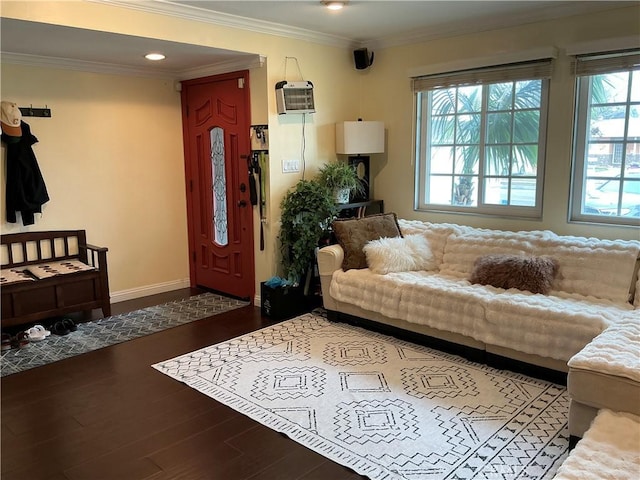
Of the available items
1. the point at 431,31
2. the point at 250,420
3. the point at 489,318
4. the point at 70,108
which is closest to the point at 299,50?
the point at 431,31

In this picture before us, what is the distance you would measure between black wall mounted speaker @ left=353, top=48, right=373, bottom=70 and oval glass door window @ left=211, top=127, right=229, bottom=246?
1466 millimetres

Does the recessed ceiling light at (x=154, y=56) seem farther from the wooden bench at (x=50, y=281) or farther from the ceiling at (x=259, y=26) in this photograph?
the wooden bench at (x=50, y=281)

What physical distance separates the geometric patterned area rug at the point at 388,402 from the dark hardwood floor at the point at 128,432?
0.13 m

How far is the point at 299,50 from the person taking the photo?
453cm

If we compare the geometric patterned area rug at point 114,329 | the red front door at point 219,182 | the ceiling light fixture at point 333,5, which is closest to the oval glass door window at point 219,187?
the red front door at point 219,182

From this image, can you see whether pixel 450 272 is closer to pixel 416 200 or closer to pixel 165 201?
pixel 416 200

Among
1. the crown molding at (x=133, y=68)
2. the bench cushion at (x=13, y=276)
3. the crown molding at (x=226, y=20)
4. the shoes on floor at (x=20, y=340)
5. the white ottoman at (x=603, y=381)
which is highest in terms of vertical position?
the crown molding at (x=226, y=20)

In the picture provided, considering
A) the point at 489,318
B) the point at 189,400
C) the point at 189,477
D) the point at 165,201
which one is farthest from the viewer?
the point at 165,201

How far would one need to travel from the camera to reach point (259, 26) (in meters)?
4.15

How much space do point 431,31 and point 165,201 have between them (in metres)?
3.03

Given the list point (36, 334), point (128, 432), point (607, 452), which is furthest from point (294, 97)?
point (607, 452)

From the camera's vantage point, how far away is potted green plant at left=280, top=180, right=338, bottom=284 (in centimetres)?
439

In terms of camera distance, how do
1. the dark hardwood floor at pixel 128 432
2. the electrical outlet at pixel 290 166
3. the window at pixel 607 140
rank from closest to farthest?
the dark hardwood floor at pixel 128 432 → the window at pixel 607 140 → the electrical outlet at pixel 290 166

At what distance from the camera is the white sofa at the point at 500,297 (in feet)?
9.83
